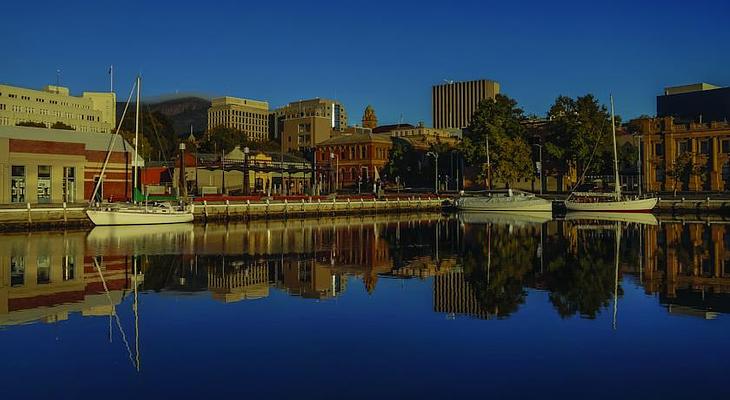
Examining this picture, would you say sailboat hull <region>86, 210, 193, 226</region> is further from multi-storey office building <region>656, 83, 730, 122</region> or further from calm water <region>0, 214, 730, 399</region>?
multi-storey office building <region>656, 83, 730, 122</region>

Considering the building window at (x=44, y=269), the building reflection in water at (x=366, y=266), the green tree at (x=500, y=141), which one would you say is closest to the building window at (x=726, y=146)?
the green tree at (x=500, y=141)

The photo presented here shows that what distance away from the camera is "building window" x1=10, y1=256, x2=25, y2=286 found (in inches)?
1044

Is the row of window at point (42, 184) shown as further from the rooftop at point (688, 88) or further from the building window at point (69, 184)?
the rooftop at point (688, 88)

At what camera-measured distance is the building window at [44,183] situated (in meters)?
65.5

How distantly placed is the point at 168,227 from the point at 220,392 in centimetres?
4663

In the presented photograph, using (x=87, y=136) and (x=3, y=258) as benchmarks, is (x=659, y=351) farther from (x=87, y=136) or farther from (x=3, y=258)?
(x=87, y=136)

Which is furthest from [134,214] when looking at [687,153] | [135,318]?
[687,153]

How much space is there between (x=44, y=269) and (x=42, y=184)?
39.4m

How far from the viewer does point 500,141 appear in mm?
101812

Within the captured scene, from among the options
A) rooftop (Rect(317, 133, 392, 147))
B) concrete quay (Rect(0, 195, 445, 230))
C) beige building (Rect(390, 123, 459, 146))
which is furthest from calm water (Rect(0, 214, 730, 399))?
beige building (Rect(390, 123, 459, 146))

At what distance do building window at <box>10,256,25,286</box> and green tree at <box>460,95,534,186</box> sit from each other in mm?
76135

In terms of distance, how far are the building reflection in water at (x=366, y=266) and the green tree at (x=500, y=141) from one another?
47924 mm

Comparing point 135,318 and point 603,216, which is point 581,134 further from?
point 135,318

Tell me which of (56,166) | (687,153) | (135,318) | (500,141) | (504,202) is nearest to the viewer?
(135,318)
